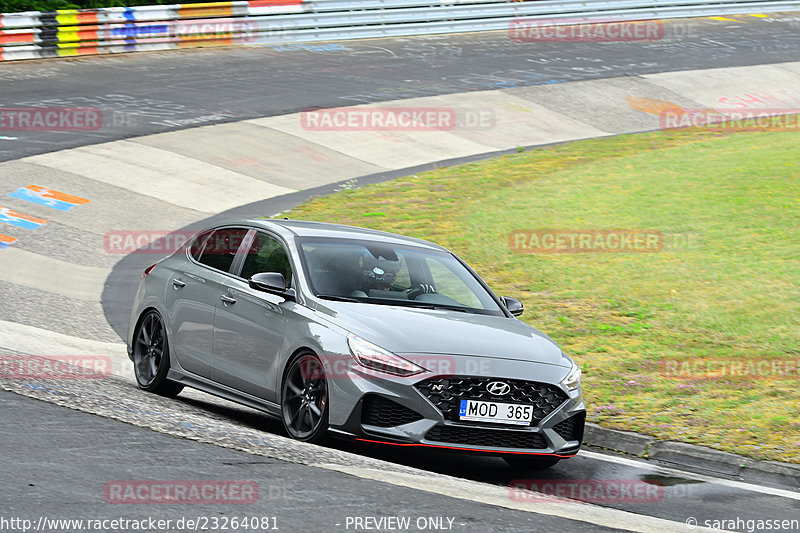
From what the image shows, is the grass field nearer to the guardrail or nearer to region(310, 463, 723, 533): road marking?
region(310, 463, 723, 533): road marking

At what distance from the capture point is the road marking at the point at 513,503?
20.8 feet

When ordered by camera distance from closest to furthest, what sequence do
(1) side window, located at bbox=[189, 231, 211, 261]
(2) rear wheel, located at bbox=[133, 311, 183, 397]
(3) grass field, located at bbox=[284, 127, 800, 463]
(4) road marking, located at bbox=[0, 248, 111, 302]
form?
(2) rear wheel, located at bbox=[133, 311, 183, 397] < (1) side window, located at bbox=[189, 231, 211, 261] < (3) grass field, located at bbox=[284, 127, 800, 463] < (4) road marking, located at bbox=[0, 248, 111, 302]

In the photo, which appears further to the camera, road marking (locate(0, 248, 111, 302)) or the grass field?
road marking (locate(0, 248, 111, 302))

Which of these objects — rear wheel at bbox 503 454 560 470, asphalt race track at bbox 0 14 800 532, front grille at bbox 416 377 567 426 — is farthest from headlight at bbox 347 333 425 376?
rear wheel at bbox 503 454 560 470

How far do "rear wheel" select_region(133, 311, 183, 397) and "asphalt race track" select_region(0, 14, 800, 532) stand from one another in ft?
0.78


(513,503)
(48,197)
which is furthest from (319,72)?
(513,503)

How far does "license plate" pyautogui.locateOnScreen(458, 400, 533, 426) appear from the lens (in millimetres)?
7445

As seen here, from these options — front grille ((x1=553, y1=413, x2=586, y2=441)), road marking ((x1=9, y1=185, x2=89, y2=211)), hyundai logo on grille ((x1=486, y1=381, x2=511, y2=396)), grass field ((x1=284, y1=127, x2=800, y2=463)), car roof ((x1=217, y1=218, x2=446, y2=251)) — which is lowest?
road marking ((x1=9, y1=185, x2=89, y2=211))

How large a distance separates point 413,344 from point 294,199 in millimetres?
13414

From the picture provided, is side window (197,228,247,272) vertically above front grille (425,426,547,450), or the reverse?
side window (197,228,247,272)

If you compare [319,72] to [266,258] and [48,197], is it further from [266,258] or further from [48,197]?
[266,258]

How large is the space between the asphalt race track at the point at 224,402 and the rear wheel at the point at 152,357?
0.24 m

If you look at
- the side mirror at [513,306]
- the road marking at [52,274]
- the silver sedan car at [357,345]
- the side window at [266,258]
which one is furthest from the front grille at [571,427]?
the road marking at [52,274]

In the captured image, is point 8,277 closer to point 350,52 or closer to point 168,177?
point 168,177
